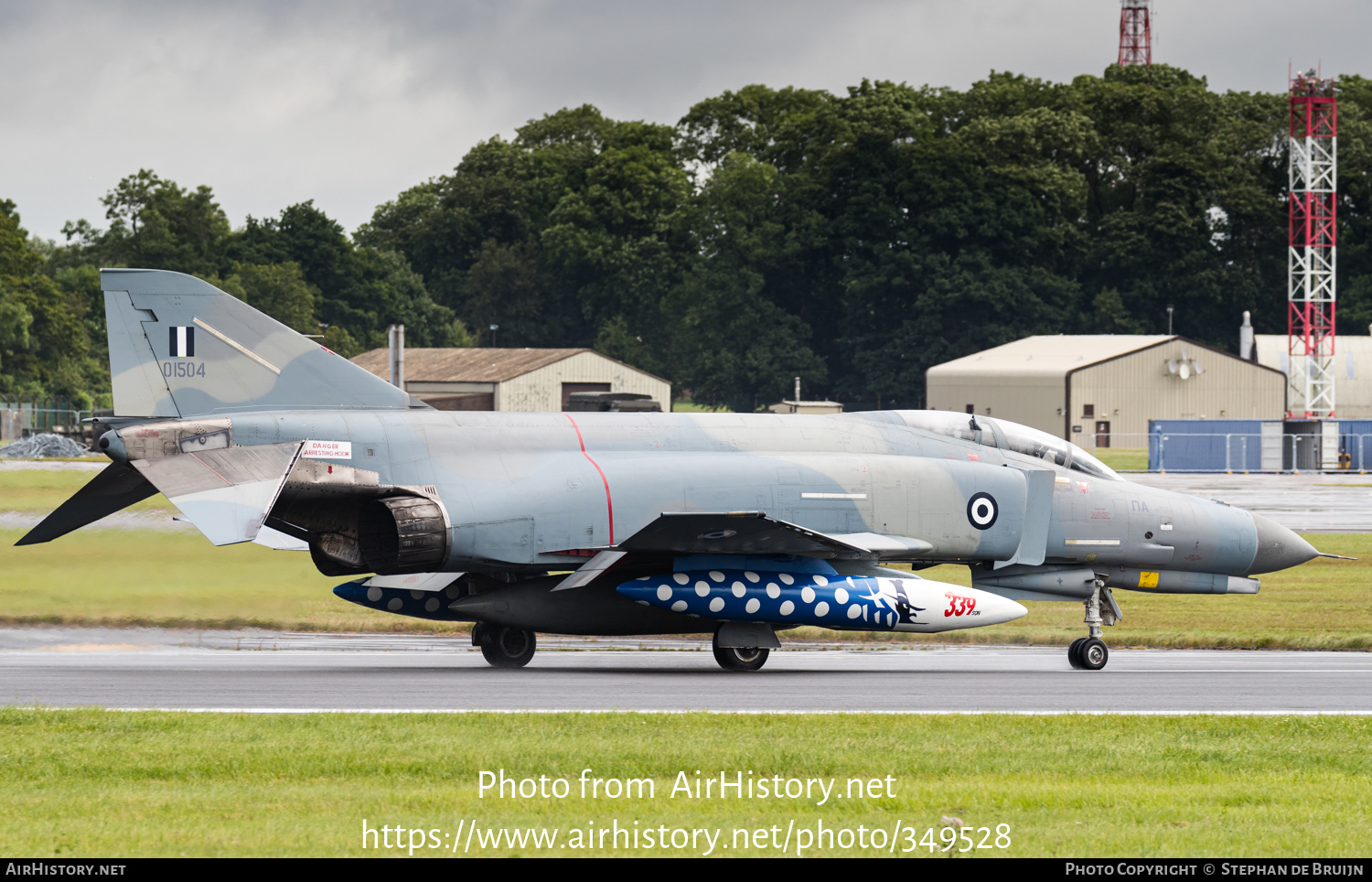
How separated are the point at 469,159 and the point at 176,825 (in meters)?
122

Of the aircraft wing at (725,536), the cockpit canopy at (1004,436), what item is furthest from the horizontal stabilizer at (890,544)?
the cockpit canopy at (1004,436)

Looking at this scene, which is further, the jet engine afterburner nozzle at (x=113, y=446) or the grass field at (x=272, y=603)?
the grass field at (x=272, y=603)

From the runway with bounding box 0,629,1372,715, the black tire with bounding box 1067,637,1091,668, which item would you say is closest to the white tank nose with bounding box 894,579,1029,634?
the runway with bounding box 0,629,1372,715

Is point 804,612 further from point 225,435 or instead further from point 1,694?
point 1,694

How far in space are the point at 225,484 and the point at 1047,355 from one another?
242 feet

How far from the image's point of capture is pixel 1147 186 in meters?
105

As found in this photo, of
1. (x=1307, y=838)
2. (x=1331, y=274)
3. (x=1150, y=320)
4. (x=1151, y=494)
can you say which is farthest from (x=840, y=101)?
(x=1307, y=838)

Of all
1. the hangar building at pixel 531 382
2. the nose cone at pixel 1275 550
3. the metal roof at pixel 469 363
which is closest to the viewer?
the nose cone at pixel 1275 550

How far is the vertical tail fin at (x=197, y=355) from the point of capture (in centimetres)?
1661

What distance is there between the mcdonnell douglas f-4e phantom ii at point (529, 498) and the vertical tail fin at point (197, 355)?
0.8 inches

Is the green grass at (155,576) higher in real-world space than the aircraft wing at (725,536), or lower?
lower

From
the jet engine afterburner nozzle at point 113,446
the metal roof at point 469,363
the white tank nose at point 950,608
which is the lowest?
the white tank nose at point 950,608

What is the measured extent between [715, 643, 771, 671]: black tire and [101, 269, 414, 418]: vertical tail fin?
459 centimetres

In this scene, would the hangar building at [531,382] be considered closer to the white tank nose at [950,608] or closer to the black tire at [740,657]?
the black tire at [740,657]
